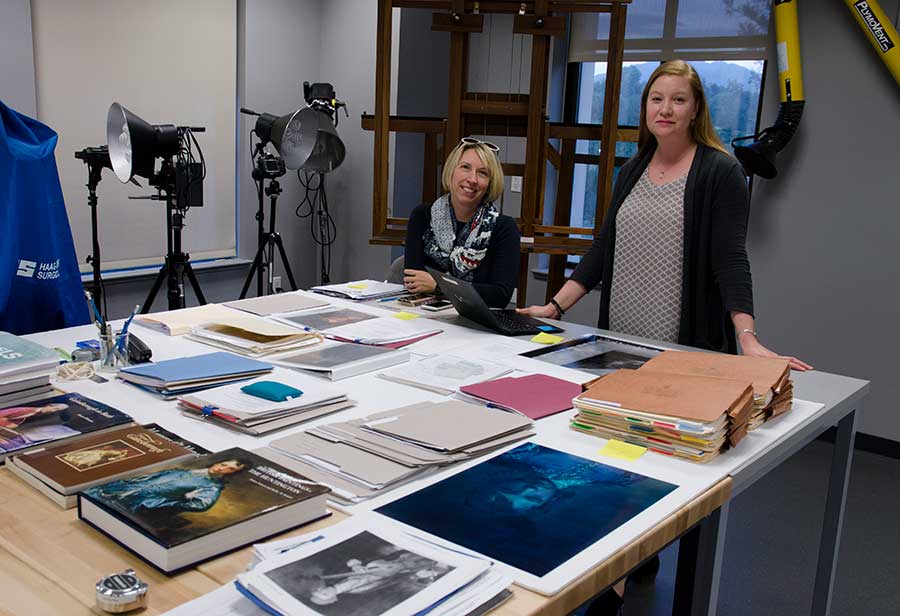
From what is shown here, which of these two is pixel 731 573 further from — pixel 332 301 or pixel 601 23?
pixel 601 23

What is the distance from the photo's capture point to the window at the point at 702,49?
4.13m

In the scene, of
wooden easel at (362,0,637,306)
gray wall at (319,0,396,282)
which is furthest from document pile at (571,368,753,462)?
gray wall at (319,0,396,282)

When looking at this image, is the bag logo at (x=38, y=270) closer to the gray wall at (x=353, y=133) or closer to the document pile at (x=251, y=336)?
the document pile at (x=251, y=336)

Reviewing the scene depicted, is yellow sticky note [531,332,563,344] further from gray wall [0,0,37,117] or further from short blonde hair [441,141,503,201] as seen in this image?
gray wall [0,0,37,117]

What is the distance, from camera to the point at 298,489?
3.64 feet

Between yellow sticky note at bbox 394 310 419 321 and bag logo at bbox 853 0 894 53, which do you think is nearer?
yellow sticky note at bbox 394 310 419 321

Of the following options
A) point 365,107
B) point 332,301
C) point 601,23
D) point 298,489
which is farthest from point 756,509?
point 365,107

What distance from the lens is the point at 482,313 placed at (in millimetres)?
2262

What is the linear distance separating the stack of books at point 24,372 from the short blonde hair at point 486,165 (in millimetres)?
1753

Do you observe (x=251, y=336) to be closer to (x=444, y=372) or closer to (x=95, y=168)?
(x=444, y=372)

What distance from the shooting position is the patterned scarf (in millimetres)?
2857

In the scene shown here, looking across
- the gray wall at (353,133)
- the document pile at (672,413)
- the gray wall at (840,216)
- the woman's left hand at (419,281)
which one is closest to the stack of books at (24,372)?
the document pile at (672,413)

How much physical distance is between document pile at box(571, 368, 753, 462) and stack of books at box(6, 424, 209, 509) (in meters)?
0.72

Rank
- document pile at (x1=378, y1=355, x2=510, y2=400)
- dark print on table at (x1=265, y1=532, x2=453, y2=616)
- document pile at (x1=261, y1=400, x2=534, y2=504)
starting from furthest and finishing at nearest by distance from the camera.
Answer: document pile at (x1=378, y1=355, x2=510, y2=400) < document pile at (x1=261, y1=400, x2=534, y2=504) < dark print on table at (x1=265, y1=532, x2=453, y2=616)
